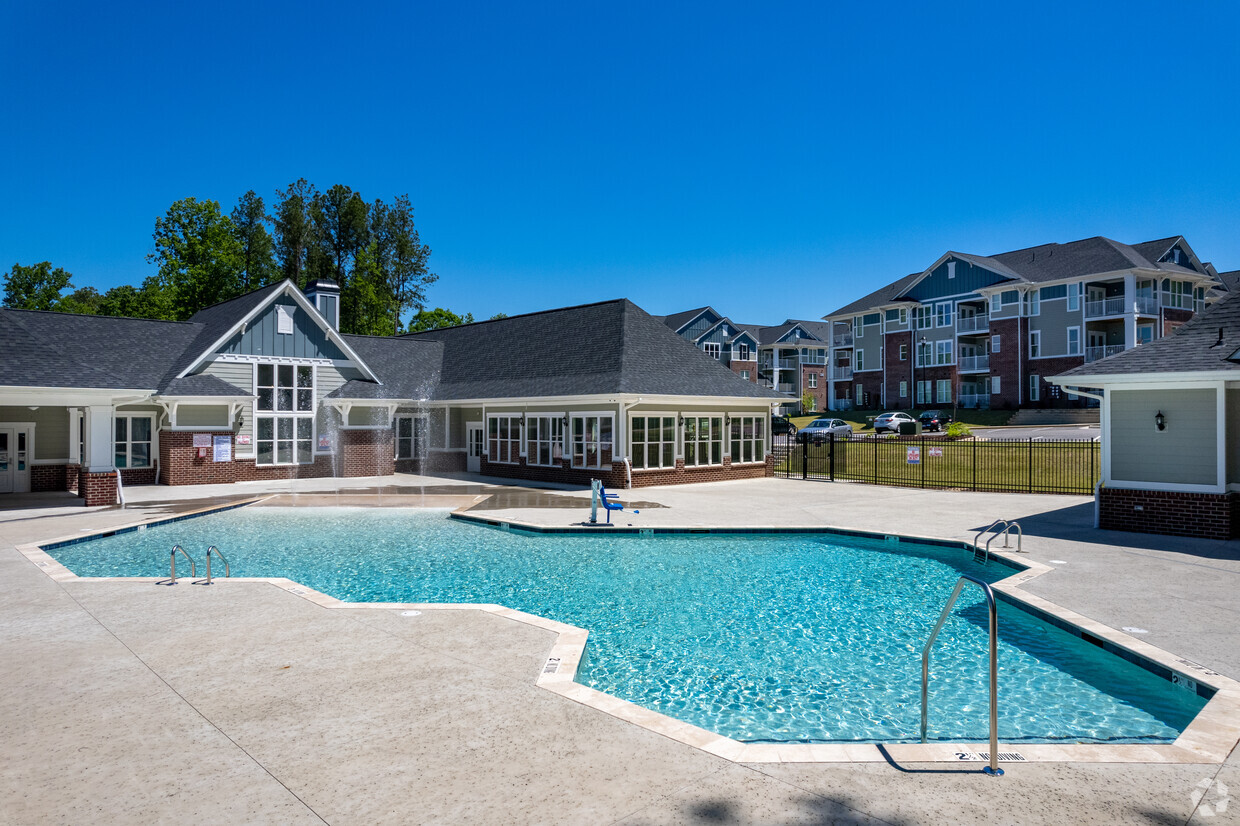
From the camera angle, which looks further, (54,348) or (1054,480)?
(1054,480)

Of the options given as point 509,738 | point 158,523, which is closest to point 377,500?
point 158,523

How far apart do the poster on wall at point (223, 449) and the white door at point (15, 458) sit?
16.8 feet

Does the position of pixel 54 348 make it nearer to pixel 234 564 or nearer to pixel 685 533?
pixel 234 564

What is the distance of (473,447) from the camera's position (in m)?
31.2

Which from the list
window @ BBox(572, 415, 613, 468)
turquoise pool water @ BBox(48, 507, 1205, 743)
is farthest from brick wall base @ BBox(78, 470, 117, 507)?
window @ BBox(572, 415, 613, 468)

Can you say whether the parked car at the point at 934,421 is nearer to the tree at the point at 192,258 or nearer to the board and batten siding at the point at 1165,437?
the board and batten siding at the point at 1165,437

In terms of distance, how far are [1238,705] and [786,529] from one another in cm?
993

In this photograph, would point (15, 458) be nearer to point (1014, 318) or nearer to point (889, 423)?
point (889, 423)

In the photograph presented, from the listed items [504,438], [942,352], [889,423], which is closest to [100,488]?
[504,438]

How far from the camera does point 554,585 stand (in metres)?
11.8

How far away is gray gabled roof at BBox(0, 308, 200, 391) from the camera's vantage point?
19.3 m

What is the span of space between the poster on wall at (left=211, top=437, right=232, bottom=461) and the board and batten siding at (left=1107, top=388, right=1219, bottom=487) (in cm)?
2609

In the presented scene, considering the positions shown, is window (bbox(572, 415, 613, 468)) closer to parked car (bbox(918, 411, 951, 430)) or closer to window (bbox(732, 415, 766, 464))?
window (bbox(732, 415, 766, 464))

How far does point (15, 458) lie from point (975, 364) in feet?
177
